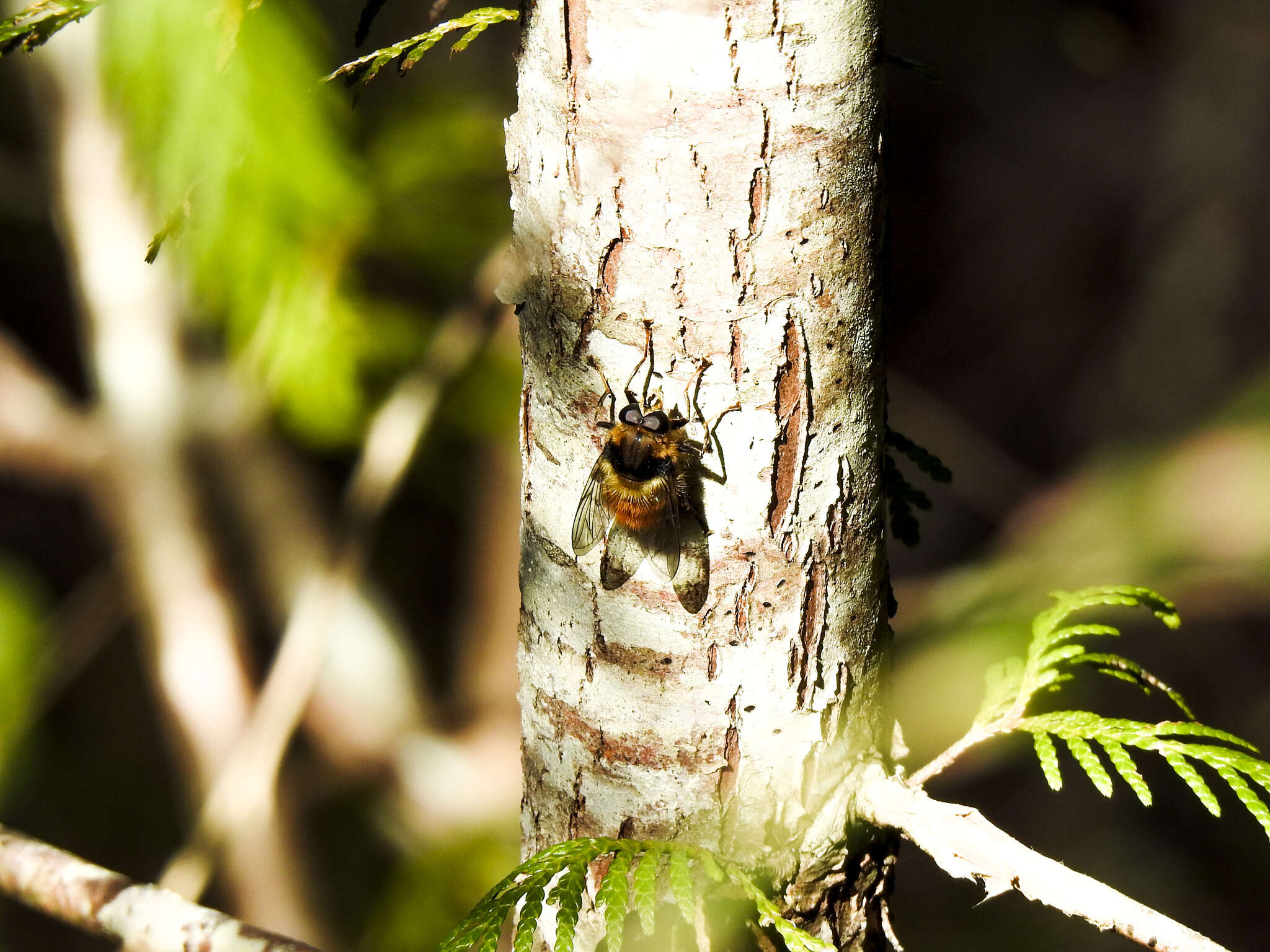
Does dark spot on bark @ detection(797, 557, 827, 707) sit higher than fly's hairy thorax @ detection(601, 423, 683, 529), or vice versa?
fly's hairy thorax @ detection(601, 423, 683, 529)

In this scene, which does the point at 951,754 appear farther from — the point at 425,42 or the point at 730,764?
the point at 425,42

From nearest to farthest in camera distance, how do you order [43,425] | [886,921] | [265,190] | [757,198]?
[757,198], [886,921], [265,190], [43,425]

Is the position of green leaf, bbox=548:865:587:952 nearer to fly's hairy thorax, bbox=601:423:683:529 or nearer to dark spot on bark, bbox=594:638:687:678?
dark spot on bark, bbox=594:638:687:678

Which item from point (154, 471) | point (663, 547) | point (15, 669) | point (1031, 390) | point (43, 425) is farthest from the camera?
point (1031, 390)

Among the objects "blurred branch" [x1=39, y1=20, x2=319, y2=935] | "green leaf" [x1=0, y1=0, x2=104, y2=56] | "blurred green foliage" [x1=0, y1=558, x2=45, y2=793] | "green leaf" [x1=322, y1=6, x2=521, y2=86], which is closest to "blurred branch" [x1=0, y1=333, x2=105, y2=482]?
"blurred branch" [x1=39, y1=20, x2=319, y2=935]

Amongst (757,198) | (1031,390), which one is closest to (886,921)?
(757,198)

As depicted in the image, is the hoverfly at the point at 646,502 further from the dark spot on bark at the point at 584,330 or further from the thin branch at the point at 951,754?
the thin branch at the point at 951,754
